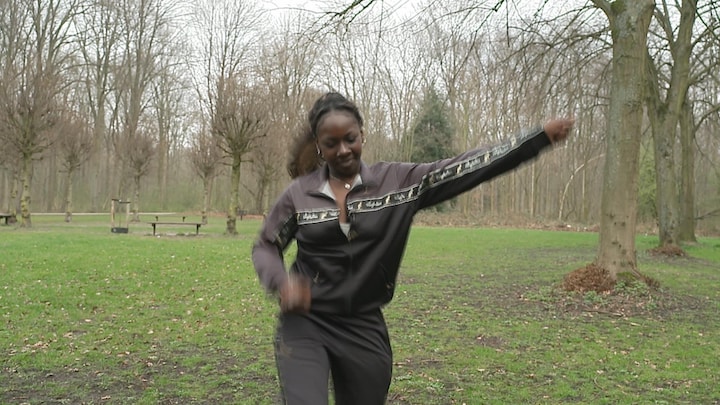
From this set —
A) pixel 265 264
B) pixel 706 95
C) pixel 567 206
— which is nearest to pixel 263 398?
pixel 265 264

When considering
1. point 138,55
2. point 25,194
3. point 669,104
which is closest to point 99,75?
point 138,55

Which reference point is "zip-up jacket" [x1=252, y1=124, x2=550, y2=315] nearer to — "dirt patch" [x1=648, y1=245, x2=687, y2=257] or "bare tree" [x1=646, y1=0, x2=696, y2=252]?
"bare tree" [x1=646, y1=0, x2=696, y2=252]

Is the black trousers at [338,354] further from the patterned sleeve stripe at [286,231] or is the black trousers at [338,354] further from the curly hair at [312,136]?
the curly hair at [312,136]

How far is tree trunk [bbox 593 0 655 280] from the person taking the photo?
9.72 m

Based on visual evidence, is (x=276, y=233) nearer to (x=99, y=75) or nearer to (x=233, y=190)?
(x=233, y=190)

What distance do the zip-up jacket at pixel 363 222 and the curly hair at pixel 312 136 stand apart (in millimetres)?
194

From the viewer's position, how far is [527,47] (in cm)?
1212

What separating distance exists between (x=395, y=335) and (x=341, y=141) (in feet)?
16.9

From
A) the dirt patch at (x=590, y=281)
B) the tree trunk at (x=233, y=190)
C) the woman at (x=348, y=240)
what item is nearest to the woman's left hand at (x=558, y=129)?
the woman at (x=348, y=240)

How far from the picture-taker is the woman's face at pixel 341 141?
2660 millimetres

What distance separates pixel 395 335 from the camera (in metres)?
7.38

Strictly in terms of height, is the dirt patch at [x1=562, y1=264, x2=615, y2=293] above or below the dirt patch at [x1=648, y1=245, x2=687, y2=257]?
below

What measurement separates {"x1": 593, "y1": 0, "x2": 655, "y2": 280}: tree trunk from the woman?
8.14 meters

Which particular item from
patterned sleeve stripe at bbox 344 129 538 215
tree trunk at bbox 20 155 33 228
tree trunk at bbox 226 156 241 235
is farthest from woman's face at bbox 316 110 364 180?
tree trunk at bbox 20 155 33 228
